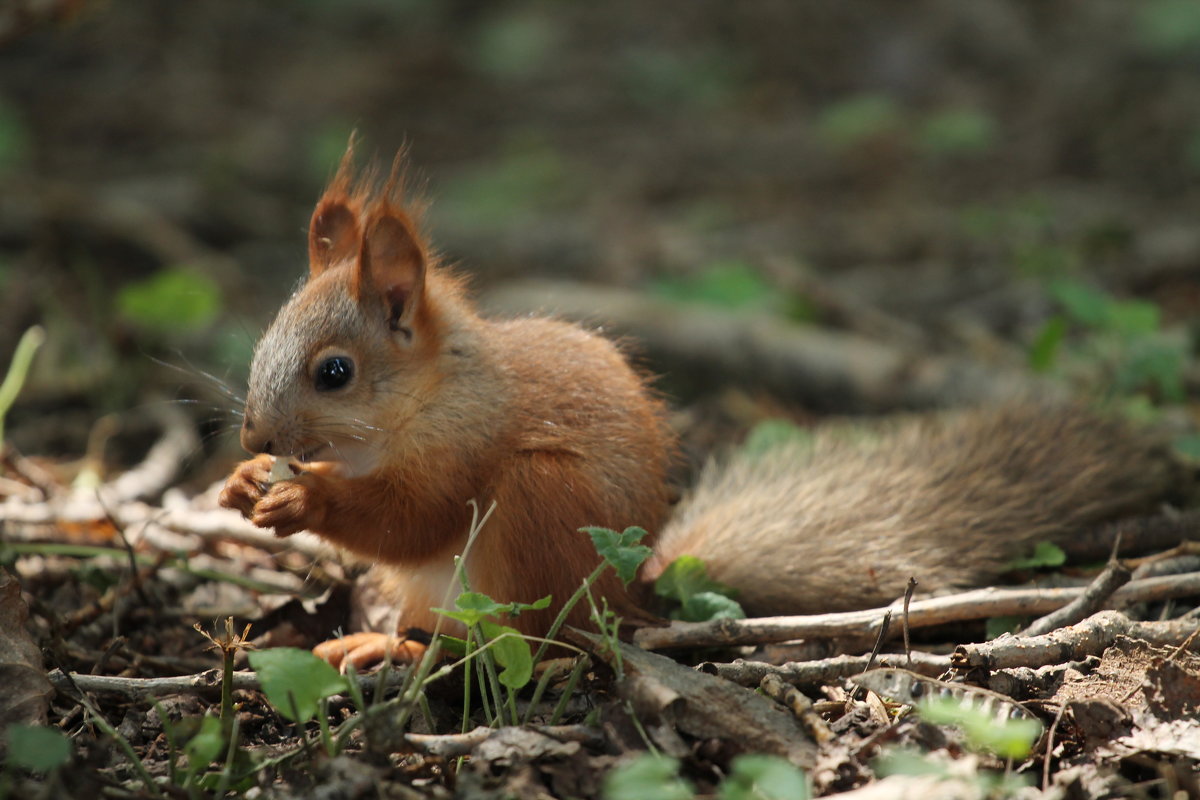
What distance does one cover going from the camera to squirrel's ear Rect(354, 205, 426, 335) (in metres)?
2.59

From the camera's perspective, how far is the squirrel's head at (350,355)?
2.52 meters

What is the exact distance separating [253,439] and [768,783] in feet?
4.66

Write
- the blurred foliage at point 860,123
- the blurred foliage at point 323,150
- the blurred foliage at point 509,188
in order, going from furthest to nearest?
the blurred foliage at point 860,123 < the blurred foliage at point 323,150 < the blurred foliage at point 509,188

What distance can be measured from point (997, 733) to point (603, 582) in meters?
1.04

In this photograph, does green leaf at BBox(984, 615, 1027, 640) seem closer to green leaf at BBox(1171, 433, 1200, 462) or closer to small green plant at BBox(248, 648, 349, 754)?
green leaf at BBox(1171, 433, 1200, 462)

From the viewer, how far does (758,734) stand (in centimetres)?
202

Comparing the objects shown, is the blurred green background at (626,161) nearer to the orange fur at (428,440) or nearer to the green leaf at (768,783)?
the orange fur at (428,440)

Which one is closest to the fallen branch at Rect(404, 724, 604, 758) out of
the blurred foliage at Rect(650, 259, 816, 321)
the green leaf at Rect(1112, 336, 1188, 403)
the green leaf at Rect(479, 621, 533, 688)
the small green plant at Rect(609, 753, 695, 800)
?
the green leaf at Rect(479, 621, 533, 688)

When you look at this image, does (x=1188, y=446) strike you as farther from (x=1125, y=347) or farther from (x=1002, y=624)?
(x=1125, y=347)

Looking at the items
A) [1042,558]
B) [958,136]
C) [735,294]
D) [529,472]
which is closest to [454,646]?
[529,472]

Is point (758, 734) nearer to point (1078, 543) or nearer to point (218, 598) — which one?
point (1078, 543)

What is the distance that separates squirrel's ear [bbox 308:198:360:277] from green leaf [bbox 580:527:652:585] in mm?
1153

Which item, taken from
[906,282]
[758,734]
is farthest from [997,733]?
[906,282]

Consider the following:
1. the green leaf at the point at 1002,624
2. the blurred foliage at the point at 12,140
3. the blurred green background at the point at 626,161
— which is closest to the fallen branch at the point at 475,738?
the green leaf at the point at 1002,624
